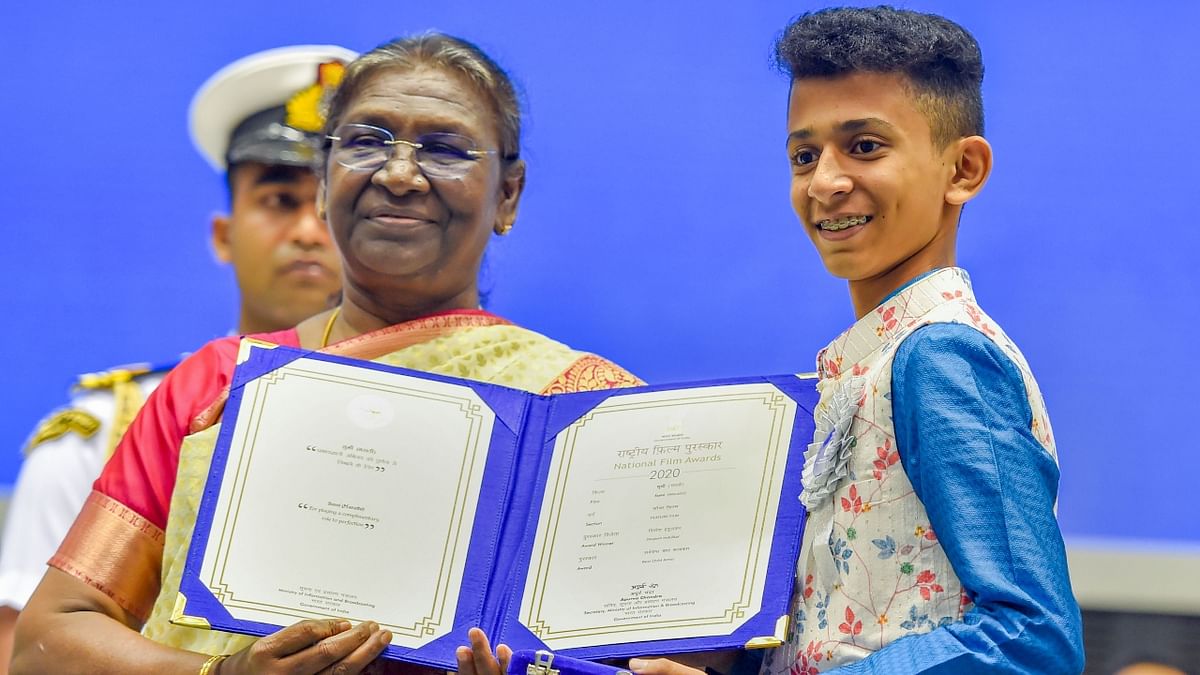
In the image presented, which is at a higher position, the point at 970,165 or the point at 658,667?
the point at 970,165

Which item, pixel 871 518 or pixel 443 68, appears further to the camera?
pixel 443 68

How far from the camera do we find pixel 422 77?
113 inches

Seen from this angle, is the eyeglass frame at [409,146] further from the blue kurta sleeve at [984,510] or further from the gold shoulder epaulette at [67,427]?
the gold shoulder epaulette at [67,427]

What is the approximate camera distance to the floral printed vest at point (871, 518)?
2.05 metres

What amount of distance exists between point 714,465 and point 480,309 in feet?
2.68

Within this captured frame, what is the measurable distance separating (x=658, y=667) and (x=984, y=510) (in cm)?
47

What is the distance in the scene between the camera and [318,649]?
2260mm

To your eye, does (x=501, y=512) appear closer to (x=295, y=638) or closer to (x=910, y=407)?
(x=295, y=638)

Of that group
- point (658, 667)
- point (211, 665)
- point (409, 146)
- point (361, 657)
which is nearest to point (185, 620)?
point (211, 665)

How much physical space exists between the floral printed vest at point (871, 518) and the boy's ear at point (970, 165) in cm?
12

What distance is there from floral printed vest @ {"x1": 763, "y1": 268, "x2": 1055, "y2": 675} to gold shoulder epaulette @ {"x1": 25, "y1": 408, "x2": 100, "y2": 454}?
1.93 metres

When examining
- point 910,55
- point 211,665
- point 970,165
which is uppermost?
point 910,55

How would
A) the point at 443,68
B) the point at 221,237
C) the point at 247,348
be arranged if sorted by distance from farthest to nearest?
the point at 221,237, the point at 443,68, the point at 247,348

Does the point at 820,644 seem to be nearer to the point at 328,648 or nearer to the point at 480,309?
the point at 328,648
